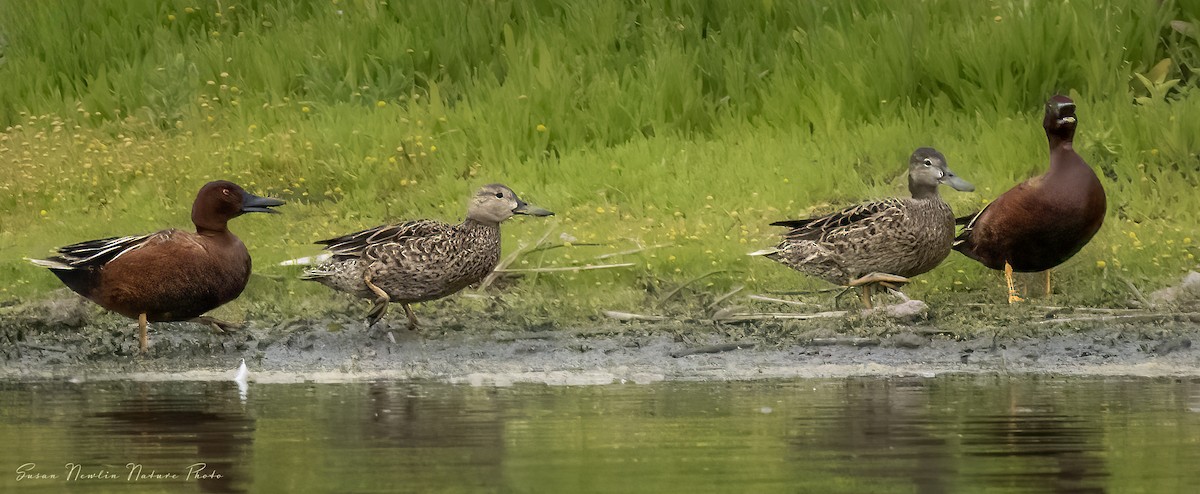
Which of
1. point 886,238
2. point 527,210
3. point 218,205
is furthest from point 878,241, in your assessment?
point 218,205

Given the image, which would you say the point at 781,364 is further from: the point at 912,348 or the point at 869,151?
the point at 869,151

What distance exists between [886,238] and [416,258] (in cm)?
263

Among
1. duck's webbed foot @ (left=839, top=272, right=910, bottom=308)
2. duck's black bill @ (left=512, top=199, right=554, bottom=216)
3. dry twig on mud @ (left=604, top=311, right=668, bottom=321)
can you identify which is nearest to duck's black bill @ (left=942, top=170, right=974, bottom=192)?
duck's webbed foot @ (left=839, top=272, right=910, bottom=308)

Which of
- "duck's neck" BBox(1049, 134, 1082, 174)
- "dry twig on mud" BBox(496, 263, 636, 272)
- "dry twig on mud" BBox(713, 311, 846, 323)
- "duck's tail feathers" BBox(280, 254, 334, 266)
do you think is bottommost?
"dry twig on mud" BBox(713, 311, 846, 323)

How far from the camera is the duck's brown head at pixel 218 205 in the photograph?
1015 centimetres

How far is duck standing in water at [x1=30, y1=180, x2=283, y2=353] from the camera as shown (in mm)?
9883

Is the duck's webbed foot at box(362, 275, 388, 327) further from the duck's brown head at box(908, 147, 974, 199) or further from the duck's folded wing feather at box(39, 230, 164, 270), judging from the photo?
the duck's brown head at box(908, 147, 974, 199)

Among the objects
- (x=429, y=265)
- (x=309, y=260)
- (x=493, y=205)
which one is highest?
(x=493, y=205)

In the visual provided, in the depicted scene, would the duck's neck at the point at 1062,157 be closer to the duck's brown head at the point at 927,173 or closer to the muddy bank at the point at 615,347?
the duck's brown head at the point at 927,173

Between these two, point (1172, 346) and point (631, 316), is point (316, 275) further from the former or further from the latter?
point (1172, 346)

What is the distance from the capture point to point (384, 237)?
10.4 metres

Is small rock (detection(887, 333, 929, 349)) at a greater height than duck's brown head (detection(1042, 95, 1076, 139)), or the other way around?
duck's brown head (detection(1042, 95, 1076, 139))

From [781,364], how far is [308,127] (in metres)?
6.39

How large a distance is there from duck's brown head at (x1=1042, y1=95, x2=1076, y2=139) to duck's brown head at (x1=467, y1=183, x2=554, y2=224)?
10.2ft
